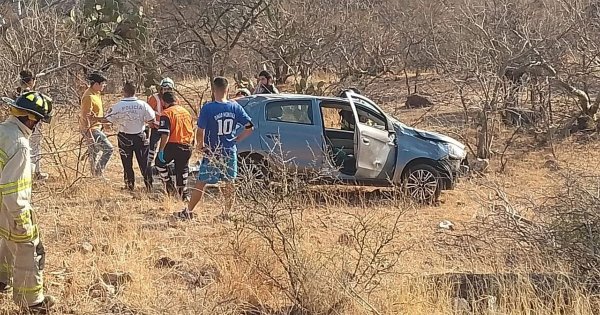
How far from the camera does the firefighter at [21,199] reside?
464 centimetres

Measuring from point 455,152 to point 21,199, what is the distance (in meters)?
6.71

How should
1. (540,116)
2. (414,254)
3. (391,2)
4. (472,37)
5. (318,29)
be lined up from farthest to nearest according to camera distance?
1. (391,2)
2. (318,29)
3. (472,37)
4. (540,116)
5. (414,254)

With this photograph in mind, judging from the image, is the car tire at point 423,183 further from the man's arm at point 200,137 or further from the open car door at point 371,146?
the man's arm at point 200,137

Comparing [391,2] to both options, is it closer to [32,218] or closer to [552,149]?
[552,149]

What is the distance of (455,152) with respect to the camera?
33.6 feet

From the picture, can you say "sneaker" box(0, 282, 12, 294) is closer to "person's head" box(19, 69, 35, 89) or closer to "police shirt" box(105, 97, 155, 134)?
"person's head" box(19, 69, 35, 89)

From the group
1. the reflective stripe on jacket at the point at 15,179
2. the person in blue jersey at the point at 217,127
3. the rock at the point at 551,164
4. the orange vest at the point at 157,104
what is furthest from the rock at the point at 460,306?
the rock at the point at 551,164

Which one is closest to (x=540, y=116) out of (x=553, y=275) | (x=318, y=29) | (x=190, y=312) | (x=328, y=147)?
(x=328, y=147)

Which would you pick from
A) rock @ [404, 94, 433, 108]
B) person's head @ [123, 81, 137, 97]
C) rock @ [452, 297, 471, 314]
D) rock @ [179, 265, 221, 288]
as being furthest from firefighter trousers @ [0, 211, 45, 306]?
rock @ [404, 94, 433, 108]

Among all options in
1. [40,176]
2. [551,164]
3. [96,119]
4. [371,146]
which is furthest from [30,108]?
[551,164]

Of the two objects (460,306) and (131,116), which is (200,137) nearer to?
(131,116)

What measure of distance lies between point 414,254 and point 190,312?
241 centimetres

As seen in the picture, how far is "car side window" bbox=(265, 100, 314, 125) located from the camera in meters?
9.82

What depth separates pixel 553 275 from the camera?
524 cm
